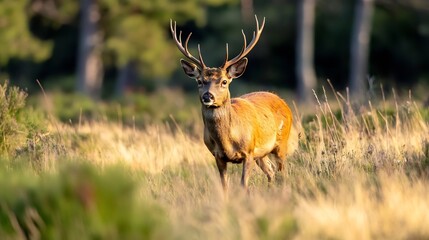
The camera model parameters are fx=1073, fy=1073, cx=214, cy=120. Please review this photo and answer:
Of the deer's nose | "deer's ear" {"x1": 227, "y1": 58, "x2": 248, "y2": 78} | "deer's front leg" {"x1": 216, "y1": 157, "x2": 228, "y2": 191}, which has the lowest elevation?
"deer's front leg" {"x1": 216, "y1": 157, "x2": 228, "y2": 191}

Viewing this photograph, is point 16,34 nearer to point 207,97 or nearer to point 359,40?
point 359,40

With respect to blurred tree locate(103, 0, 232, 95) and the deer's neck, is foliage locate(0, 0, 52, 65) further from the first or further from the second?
the deer's neck

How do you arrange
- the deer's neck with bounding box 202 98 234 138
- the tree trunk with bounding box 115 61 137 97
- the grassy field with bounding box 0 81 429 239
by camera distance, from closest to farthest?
the grassy field with bounding box 0 81 429 239
the deer's neck with bounding box 202 98 234 138
the tree trunk with bounding box 115 61 137 97

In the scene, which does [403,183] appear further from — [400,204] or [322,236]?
[322,236]

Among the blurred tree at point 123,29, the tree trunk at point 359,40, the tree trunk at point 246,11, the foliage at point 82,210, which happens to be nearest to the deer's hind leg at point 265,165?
the foliage at point 82,210

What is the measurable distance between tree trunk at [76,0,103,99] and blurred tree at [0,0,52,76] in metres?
1.47

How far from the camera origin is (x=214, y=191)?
8.53 meters

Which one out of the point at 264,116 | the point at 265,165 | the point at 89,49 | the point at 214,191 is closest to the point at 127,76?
the point at 89,49

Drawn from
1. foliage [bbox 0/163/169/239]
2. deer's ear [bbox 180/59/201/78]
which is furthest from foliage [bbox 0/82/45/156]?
foliage [bbox 0/163/169/239]

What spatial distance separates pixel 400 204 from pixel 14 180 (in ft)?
9.27

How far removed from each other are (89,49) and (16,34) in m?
2.88

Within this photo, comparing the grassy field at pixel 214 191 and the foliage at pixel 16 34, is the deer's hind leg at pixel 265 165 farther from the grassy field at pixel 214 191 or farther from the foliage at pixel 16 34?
the foliage at pixel 16 34

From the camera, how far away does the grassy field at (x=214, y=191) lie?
7.05 meters

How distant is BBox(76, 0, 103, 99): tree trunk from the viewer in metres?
29.2
